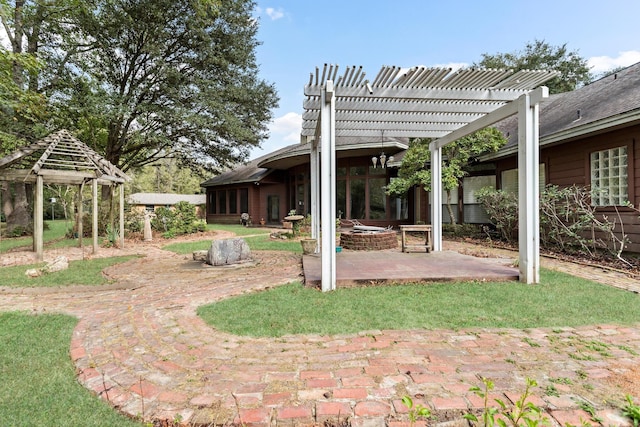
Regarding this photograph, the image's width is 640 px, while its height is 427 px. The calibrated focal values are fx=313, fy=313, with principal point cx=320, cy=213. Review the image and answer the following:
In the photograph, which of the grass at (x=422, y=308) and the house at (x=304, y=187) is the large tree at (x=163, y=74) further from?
the grass at (x=422, y=308)

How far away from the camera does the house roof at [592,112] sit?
580cm

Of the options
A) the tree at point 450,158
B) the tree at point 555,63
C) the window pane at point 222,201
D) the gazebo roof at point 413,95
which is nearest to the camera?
the gazebo roof at point 413,95

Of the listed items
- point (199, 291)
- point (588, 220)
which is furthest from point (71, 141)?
point (588, 220)

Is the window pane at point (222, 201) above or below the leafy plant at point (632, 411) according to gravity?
above

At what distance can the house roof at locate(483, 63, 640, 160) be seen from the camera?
5.80 meters

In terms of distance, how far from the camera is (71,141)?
8.45m

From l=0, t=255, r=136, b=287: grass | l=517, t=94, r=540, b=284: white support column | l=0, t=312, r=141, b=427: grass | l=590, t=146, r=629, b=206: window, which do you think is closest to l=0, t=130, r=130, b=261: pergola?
l=0, t=255, r=136, b=287: grass

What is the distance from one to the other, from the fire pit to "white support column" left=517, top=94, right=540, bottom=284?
Answer: 3492mm

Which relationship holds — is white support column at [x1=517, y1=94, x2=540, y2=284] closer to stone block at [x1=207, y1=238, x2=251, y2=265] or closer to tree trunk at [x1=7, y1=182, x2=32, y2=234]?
stone block at [x1=207, y1=238, x2=251, y2=265]

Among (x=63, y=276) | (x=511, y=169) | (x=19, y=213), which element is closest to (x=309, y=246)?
(x=63, y=276)

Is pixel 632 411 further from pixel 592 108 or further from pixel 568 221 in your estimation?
pixel 592 108

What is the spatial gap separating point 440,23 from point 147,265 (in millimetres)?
11112

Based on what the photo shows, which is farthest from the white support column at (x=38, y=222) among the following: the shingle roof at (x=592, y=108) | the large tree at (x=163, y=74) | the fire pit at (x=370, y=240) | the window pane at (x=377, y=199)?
the shingle roof at (x=592, y=108)

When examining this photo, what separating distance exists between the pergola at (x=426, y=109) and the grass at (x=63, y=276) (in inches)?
152
